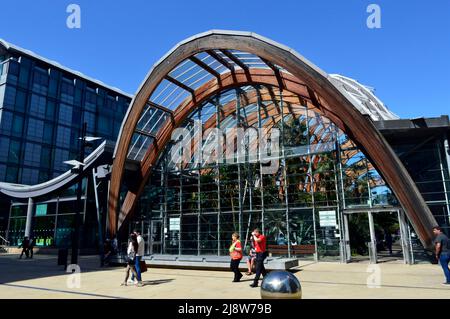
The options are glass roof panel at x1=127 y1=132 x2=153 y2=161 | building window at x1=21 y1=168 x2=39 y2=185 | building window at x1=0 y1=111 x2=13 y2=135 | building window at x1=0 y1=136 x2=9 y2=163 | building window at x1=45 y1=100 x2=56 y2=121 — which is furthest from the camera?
building window at x1=45 y1=100 x2=56 y2=121

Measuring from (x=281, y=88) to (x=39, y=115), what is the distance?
1581 inches

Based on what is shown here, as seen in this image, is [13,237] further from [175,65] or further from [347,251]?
[347,251]

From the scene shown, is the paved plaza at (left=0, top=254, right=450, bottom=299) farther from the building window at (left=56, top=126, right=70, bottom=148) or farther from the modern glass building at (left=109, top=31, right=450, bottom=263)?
the building window at (left=56, top=126, right=70, bottom=148)

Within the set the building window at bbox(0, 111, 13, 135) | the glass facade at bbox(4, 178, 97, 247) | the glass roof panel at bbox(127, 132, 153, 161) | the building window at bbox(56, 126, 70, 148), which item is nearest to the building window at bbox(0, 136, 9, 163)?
the building window at bbox(0, 111, 13, 135)

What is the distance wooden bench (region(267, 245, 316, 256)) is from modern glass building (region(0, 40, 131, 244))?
3103cm

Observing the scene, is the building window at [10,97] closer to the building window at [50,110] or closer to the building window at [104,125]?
the building window at [50,110]

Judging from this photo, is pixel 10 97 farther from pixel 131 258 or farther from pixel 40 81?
pixel 131 258

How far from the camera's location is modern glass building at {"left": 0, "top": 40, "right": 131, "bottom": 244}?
1745 inches

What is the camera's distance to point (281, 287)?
5.39 m

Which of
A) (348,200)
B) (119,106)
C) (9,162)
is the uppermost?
(119,106)
